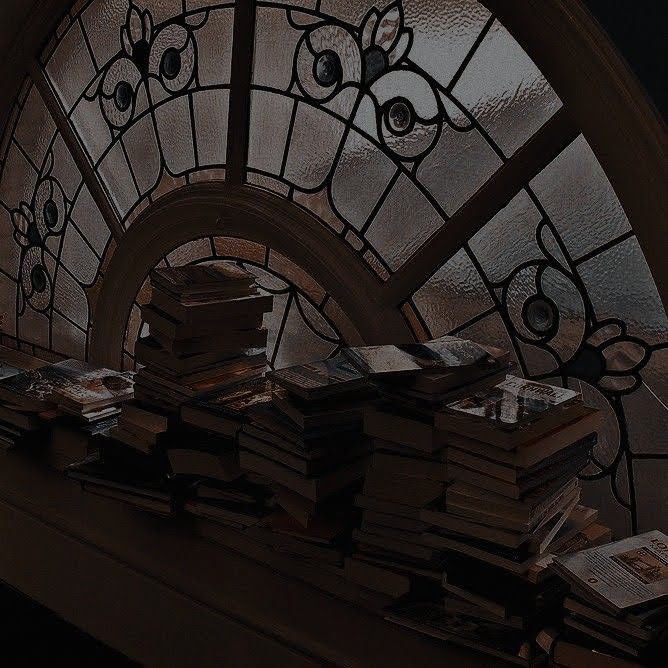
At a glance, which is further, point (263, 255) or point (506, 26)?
point (263, 255)

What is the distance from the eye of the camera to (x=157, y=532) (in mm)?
2482

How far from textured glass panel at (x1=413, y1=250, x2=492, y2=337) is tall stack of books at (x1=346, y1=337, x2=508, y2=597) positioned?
350 mm

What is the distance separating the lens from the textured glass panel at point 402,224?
94.0 inches

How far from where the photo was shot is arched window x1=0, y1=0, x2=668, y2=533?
2.10 m

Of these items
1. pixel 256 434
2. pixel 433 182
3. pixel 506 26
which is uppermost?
pixel 506 26

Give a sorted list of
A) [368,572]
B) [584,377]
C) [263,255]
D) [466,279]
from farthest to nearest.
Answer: [263,255] < [466,279] < [584,377] < [368,572]

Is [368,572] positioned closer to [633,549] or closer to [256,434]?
[256,434]

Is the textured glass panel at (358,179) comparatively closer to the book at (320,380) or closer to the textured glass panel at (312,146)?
the textured glass panel at (312,146)

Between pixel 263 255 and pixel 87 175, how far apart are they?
79cm

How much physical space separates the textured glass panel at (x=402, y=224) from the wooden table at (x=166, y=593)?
832mm

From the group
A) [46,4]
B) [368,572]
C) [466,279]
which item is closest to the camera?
[368,572]

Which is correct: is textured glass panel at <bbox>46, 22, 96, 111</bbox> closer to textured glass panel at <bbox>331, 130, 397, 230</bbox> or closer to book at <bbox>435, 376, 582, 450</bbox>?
textured glass panel at <bbox>331, 130, 397, 230</bbox>

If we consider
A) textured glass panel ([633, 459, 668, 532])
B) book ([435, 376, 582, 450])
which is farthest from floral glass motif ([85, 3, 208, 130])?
textured glass panel ([633, 459, 668, 532])

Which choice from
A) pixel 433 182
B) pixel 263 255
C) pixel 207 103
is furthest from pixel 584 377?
pixel 207 103
